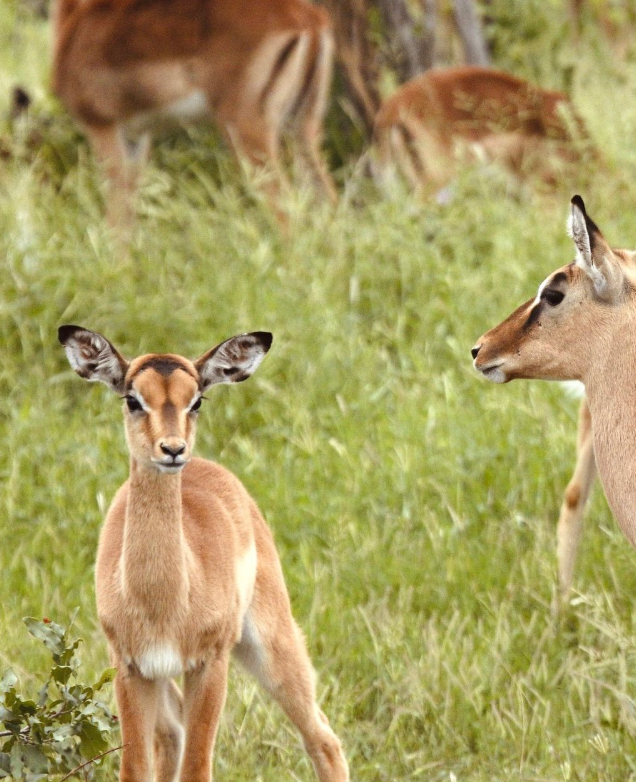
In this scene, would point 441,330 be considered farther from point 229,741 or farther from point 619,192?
point 229,741

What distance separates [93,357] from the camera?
11.2 feet

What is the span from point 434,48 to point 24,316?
12.7 feet

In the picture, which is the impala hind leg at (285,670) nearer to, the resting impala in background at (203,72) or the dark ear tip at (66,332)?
the dark ear tip at (66,332)

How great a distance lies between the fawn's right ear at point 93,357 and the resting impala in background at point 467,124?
4.58 metres

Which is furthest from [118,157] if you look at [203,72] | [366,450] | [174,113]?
[366,450]

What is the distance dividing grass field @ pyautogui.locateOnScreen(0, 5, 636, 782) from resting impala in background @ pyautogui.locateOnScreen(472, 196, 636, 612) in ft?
1.78

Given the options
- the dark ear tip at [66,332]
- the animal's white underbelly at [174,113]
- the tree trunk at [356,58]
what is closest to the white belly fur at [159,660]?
the dark ear tip at [66,332]

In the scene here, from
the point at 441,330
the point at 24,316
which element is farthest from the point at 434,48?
the point at 24,316

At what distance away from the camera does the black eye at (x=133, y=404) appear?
3.27 meters

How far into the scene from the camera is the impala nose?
3.12 meters

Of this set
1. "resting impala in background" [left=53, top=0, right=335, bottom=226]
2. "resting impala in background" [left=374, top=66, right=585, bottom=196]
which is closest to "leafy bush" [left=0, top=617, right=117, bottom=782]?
"resting impala in background" [left=374, top=66, right=585, bottom=196]

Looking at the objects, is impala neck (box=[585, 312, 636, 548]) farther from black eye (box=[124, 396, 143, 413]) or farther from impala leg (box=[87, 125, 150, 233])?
impala leg (box=[87, 125, 150, 233])

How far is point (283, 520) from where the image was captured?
5.12 metres

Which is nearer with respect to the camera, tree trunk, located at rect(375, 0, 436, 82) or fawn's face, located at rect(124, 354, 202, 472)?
fawn's face, located at rect(124, 354, 202, 472)
